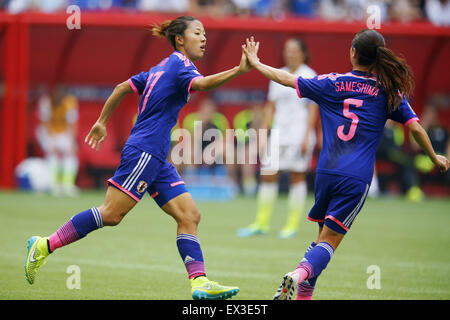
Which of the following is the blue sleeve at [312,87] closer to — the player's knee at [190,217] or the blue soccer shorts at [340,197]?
the blue soccer shorts at [340,197]

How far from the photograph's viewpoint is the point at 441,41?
61.3ft

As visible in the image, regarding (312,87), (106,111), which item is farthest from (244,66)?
(106,111)

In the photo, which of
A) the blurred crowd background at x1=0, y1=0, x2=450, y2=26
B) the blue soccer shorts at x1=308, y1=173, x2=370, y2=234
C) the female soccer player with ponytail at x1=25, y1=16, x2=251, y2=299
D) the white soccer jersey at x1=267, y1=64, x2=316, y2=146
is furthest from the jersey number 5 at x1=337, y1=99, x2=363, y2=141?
the blurred crowd background at x1=0, y1=0, x2=450, y2=26

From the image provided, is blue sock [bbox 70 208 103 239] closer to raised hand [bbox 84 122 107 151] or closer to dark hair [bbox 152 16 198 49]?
raised hand [bbox 84 122 107 151]

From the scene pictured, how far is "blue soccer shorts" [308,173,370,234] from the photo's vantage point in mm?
5711

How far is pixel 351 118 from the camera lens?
5777 millimetres

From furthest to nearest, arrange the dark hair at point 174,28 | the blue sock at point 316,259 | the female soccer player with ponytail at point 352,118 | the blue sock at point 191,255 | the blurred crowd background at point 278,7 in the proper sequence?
the blurred crowd background at point 278,7
the dark hair at point 174,28
the blue sock at point 191,255
the female soccer player with ponytail at point 352,118
the blue sock at point 316,259

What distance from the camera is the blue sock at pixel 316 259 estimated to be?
5.62 metres

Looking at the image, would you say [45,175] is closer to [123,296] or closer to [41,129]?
[41,129]

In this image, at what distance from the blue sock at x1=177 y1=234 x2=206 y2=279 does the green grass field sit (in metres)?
0.37

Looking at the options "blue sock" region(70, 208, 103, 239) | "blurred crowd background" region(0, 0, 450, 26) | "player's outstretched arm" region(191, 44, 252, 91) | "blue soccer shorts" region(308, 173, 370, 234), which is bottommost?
"blue sock" region(70, 208, 103, 239)

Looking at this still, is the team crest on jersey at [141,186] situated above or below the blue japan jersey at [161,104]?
below

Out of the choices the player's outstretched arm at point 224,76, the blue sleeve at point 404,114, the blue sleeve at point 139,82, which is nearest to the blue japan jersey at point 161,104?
the blue sleeve at point 139,82

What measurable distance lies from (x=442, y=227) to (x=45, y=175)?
885 cm
